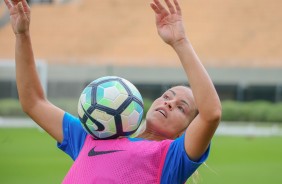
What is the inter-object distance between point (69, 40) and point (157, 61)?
6909 mm

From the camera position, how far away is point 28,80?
3977mm

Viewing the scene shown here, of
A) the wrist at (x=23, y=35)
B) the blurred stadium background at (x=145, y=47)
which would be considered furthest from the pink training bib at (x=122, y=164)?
the blurred stadium background at (x=145, y=47)

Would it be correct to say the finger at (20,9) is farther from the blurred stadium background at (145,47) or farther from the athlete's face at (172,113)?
the blurred stadium background at (145,47)

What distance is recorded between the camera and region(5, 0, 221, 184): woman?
10.9ft

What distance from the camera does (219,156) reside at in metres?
17.0

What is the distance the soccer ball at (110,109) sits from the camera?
3.57 m

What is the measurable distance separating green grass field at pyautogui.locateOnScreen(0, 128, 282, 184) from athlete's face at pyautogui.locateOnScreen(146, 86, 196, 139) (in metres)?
5.87

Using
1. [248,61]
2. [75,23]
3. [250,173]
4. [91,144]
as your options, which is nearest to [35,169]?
[250,173]

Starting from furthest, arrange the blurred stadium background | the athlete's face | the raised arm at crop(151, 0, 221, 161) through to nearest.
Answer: the blurred stadium background
the athlete's face
the raised arm at crop(151, 0, 221, 161)

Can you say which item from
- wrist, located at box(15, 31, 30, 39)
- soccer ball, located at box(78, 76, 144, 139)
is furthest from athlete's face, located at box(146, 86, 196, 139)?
wrist, located at box(15, 31, 30, 39)

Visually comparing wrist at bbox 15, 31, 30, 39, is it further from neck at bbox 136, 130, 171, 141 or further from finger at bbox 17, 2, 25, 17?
neck at bbox 136, 130, 171, 141

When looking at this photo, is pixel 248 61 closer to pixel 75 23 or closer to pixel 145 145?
pixel 75 23

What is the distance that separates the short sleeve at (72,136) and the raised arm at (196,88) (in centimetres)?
72

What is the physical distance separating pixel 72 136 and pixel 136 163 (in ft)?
1.82
